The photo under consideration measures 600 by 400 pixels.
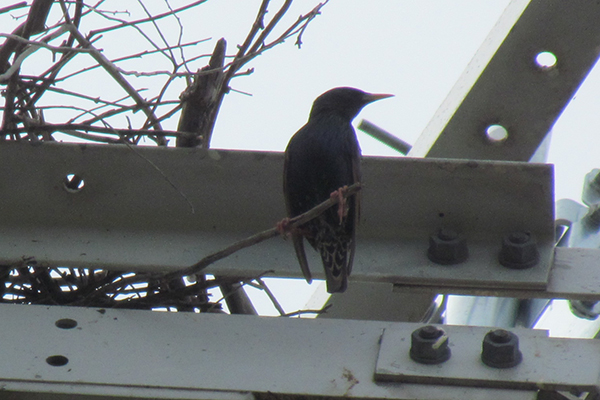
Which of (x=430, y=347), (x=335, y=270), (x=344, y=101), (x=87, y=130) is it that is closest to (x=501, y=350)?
(x=430, y=347)

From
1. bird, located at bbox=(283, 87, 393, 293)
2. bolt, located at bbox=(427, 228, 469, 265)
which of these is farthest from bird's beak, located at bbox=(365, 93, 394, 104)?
bolt, located at bbox=(427, 228, 469, 265)

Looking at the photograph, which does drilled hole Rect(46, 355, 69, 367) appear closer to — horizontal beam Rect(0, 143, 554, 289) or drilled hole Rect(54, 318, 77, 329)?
drilled hole Rect(54, 318, 77, 329)

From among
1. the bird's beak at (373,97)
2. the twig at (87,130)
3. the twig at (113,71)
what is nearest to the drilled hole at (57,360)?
the twig at (87,130)

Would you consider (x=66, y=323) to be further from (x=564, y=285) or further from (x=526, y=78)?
(x=526, y=78)

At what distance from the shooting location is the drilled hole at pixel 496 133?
281 cm

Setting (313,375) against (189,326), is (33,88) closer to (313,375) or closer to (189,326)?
(189,326)

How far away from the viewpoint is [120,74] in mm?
2957

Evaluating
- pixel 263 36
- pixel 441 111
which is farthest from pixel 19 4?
pixel 441 111

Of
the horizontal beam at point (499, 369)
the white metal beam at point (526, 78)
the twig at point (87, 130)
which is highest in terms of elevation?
the twig at point (87, 130)

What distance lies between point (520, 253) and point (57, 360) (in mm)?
1158

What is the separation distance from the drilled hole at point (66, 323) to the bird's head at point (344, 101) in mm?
2291

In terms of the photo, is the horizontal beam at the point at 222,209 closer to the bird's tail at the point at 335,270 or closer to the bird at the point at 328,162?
the bird's tail at the point at 335,270

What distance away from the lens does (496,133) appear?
9.25 ft

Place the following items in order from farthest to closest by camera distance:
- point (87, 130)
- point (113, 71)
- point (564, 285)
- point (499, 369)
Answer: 1. point (113, 71)
2. point (87, 130)
3. point (564, 285)
4. point (499, 369)
